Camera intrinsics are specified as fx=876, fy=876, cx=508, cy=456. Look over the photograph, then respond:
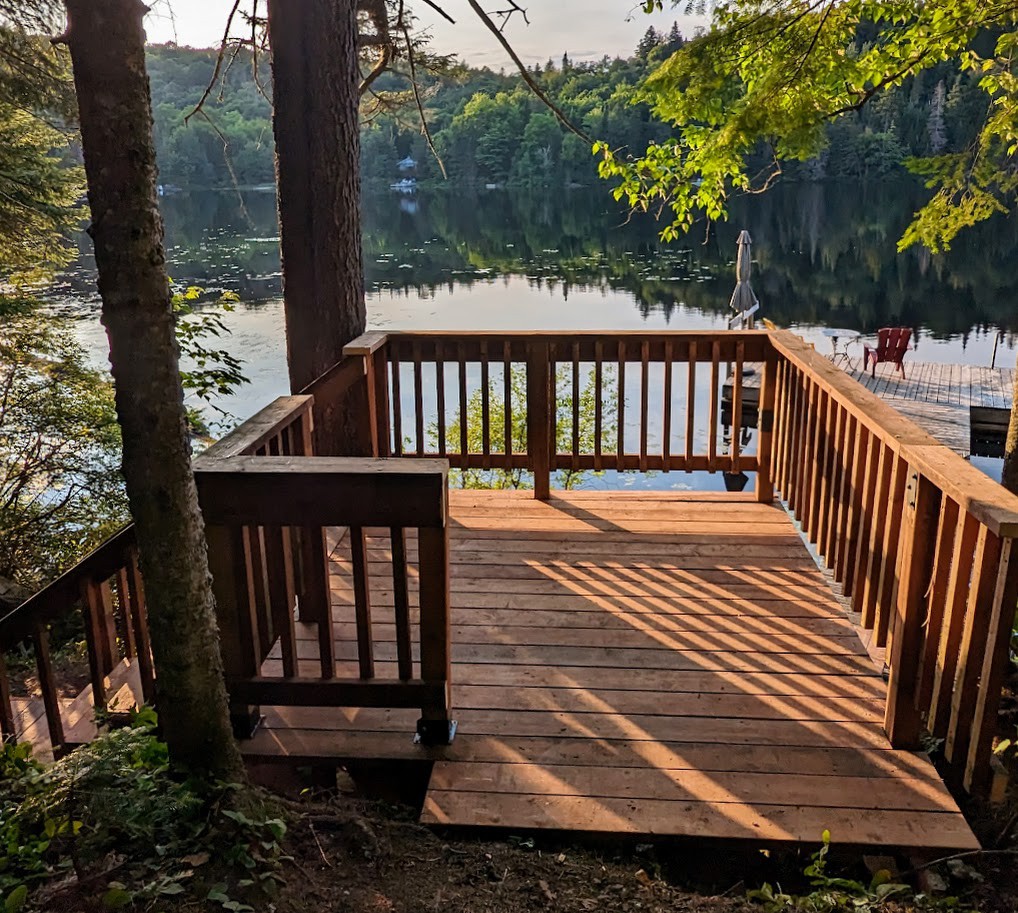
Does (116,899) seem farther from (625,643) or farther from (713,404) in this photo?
(713,404)

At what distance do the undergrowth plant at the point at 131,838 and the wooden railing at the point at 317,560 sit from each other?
0.58 m

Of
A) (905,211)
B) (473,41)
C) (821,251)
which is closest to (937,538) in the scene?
(473,41)

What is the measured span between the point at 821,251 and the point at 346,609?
3833cm

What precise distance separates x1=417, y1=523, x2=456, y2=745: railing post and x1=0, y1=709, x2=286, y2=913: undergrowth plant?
2.23 feet

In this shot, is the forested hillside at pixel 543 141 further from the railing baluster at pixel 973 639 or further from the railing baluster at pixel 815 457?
the railing baluster at pixel 973 639

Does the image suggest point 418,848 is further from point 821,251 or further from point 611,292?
point 821,251

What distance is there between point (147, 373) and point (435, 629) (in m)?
1.22

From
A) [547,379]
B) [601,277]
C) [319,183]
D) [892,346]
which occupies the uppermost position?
[319,183]

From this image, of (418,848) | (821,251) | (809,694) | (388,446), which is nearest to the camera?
(418,848)

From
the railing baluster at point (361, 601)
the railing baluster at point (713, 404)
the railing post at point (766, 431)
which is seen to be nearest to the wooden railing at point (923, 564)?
the railing post at point (766, 431)

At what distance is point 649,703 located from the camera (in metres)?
3.18

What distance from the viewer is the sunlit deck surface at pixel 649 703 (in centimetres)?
261

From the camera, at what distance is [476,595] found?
406 centimetres

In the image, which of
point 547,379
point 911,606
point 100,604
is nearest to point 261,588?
point 100,604
